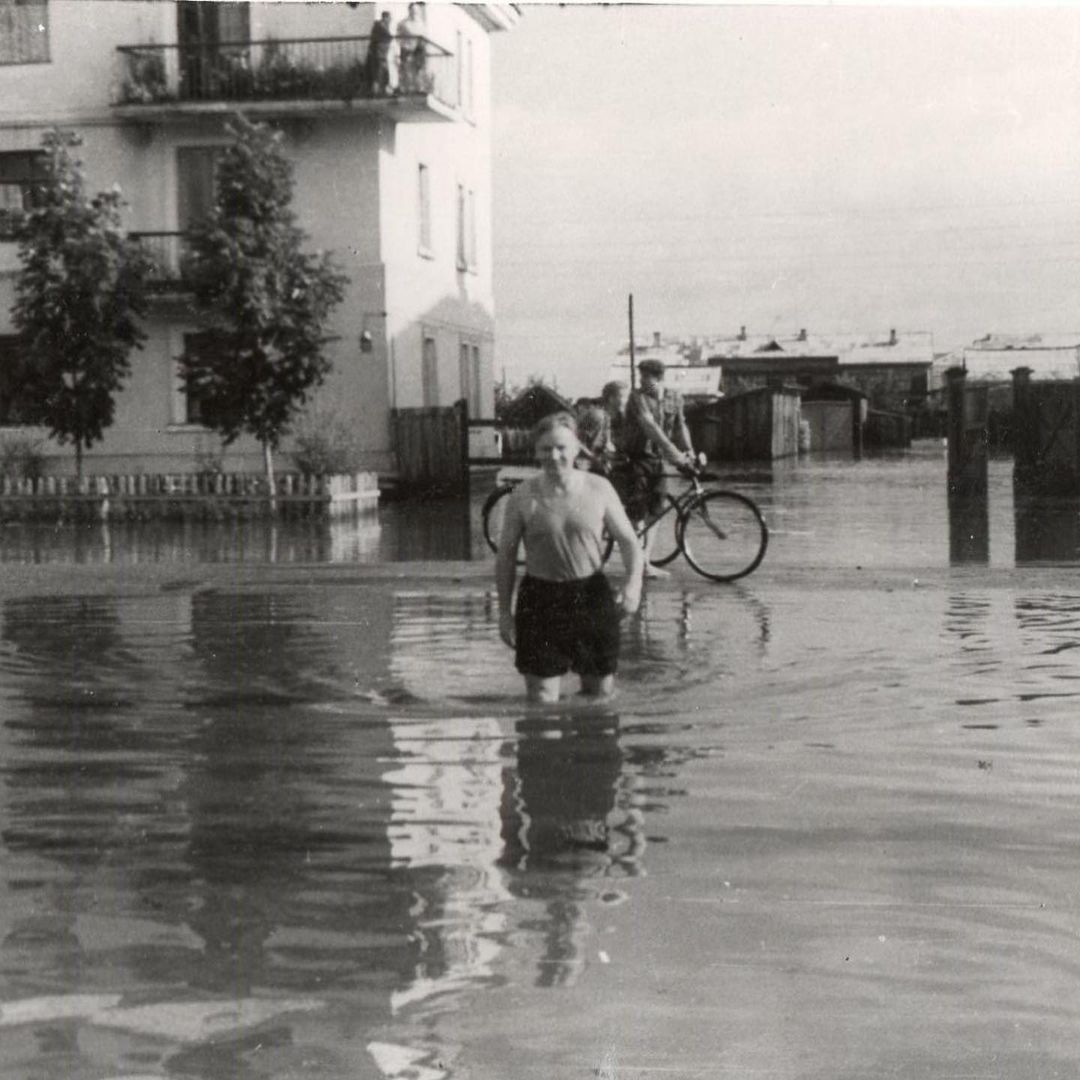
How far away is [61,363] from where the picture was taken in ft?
92.4

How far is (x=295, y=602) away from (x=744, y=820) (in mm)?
8288

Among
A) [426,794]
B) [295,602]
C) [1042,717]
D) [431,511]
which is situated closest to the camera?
[426,794]

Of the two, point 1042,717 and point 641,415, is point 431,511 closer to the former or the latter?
point 641,415

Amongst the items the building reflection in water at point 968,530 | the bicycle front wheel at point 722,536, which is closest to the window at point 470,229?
the building reflection in water at point 968,530

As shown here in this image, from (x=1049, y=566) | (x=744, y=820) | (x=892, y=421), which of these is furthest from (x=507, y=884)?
(x=892, y=421)

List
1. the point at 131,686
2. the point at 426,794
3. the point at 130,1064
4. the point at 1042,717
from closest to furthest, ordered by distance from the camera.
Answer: the point at 130,1064 → the point at 426,794 → the point at 1042,717 → the point at 131,686

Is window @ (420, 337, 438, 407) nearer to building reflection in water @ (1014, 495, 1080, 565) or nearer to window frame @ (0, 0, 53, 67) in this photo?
window frame @ (0, 0, 53, 67)

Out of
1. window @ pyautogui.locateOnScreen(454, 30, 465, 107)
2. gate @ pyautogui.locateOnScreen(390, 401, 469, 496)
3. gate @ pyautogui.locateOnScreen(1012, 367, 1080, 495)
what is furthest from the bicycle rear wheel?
window @ pyautogui.locateOnScreen(454, 30, 465, 107)

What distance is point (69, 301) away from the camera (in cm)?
2812

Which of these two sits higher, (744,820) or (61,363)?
(61,363)

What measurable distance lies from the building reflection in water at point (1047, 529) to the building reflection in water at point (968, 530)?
35cm

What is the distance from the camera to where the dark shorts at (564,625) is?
9375 mm

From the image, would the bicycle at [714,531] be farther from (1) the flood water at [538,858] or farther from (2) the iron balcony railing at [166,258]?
(2) the iron balcony railing at [166,258]

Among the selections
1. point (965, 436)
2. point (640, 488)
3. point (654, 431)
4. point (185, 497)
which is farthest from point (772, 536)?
point (185, 497)
